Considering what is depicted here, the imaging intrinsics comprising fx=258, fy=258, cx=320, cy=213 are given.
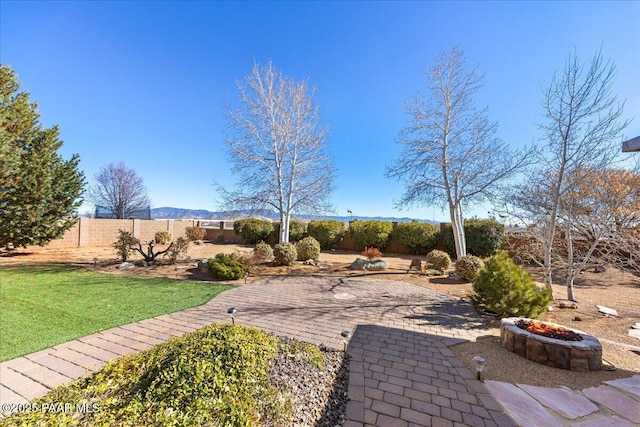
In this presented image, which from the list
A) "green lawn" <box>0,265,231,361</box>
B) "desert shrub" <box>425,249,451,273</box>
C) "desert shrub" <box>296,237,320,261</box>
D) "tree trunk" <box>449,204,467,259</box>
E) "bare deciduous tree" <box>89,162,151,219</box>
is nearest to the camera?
"green lawn" <box>0,265,231,361</box>

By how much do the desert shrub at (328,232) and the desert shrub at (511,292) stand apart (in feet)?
37.3

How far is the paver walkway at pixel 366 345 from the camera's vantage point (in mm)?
2484

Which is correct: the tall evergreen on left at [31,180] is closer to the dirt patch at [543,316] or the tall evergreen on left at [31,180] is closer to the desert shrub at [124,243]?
the dirt patch at [543,316]

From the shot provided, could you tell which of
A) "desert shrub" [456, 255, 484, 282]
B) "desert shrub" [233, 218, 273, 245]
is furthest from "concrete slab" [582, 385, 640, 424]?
"desert shrub" [233, 218, 273, 245]

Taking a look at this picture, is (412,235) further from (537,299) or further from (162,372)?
(162,372)

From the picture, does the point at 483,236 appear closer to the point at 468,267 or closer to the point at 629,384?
the point at 468,267

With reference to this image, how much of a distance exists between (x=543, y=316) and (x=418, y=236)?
30.3ft

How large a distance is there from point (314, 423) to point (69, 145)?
50.6 feet

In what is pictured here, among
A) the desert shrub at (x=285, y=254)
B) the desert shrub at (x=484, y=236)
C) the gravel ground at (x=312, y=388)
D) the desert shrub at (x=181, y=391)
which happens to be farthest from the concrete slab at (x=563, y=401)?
the desert shrub at (x=484, y=236)

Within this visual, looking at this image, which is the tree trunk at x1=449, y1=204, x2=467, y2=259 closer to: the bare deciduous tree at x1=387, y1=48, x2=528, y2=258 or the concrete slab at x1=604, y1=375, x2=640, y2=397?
the bare deciduous tree at x1=387, y1=48, x2=528, y2=258

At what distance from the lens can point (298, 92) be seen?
463 inches

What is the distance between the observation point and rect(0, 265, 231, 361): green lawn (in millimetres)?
3973

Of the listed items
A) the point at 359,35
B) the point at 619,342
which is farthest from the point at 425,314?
the point at 359,35

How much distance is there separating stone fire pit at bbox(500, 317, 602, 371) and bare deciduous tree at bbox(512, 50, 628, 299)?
11.6 ft
